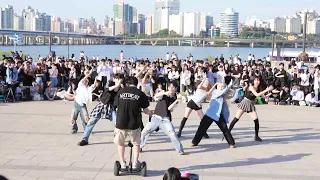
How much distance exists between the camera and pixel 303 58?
33.5 m

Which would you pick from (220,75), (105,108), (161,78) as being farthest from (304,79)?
(105,108)

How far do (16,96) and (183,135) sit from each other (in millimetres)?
8013

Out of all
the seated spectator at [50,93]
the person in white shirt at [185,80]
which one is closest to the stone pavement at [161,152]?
the seated spectator at [50,93]

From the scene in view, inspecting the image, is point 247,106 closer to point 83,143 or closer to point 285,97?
point 83,143

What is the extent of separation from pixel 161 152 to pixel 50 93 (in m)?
9.60

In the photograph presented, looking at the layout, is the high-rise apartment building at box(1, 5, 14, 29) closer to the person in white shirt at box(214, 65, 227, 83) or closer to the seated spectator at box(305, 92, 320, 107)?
the person in white shirt at box(214, 65, 227, 83)

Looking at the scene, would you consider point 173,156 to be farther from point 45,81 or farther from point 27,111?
point 45,81

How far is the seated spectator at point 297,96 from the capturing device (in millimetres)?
18547

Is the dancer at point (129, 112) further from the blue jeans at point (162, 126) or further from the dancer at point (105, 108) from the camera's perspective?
the dancer at point (105, 108)

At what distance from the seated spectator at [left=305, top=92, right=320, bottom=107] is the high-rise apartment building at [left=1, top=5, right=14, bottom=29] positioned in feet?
519

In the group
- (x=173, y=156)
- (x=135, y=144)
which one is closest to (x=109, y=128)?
(x=173, y=156)

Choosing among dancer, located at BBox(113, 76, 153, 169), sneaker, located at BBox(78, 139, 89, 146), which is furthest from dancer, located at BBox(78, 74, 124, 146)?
dancer, located at BBox(113, 76, 153, 169)

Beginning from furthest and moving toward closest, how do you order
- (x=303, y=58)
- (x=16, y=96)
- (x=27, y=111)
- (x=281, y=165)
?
(x=303, y=58), (x=16, y=96), (x=27, y=111), (x=281, y=165)

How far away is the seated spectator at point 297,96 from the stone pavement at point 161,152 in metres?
4.39
